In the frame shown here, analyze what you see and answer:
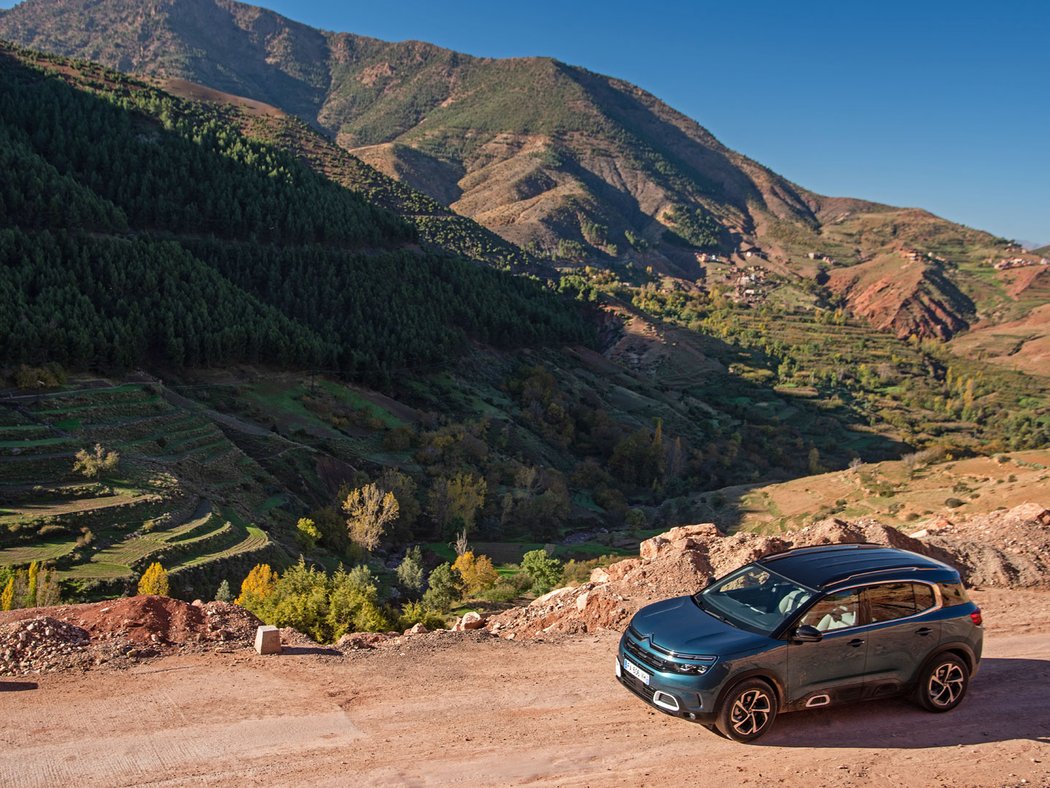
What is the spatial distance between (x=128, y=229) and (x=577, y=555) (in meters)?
60.9

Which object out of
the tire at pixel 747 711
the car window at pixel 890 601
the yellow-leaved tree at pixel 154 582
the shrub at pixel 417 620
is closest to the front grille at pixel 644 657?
the tire at pixel 747 711

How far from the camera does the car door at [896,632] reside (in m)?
10.3

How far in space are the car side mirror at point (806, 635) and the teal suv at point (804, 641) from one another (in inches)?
0.5

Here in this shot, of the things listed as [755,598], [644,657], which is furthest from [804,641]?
[644,657]

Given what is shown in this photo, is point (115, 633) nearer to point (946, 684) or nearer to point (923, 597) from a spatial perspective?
point (923, 597)

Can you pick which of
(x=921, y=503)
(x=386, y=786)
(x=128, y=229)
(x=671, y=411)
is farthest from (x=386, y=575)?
(x=671, y=411)

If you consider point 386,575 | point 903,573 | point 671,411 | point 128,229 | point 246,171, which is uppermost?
point 246,171

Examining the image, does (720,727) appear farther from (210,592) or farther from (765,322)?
(765,322)

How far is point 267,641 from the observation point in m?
13.3

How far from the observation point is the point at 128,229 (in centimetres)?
8012

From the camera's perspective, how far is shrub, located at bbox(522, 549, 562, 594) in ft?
108

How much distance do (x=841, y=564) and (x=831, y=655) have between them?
1449 mm

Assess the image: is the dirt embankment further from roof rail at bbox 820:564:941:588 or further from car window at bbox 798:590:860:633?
roof rail at bbox 820:564:941:588

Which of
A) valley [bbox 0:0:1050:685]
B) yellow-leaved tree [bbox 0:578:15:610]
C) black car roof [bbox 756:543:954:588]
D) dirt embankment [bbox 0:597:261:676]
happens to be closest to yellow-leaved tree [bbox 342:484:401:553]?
valley [bbox 0:0:1050:685]
